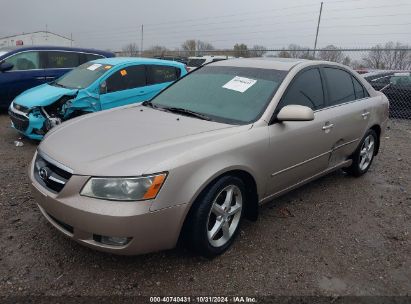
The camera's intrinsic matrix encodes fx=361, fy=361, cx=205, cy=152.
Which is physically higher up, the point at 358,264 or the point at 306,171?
the point at 306,171

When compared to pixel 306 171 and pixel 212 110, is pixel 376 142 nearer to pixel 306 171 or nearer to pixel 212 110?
pixel 306 171

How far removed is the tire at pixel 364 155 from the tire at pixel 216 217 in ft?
7.53

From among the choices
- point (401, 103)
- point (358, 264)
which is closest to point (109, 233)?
point (358, 264)

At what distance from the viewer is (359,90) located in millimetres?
4590

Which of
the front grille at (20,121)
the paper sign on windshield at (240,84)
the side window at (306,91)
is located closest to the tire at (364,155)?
the side window at (306,91)

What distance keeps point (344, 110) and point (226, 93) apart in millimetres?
1516

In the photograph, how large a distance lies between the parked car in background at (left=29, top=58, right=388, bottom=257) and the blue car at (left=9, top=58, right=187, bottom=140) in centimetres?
257

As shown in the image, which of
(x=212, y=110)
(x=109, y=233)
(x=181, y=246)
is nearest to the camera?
(x=109, y=233)

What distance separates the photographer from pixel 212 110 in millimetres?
3342

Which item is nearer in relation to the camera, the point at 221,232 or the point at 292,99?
the point at 221,232

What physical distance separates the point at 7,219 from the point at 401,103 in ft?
31.1

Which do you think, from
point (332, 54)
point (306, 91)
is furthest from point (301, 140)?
point (332, 54)

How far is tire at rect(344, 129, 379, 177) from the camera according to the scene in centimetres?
470

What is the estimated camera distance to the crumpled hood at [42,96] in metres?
5.83
